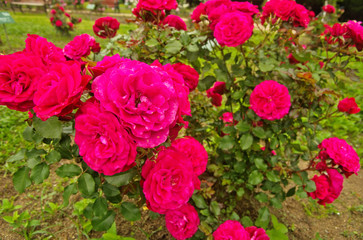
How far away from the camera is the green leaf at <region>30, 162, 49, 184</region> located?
0.97m

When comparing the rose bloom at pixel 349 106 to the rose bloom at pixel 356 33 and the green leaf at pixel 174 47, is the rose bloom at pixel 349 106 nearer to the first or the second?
the rose bloom at pixel 356 33

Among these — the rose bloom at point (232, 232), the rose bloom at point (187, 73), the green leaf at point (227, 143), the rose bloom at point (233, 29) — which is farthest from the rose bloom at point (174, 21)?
the rose bloom at point (232, 232)

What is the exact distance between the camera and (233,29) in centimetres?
123

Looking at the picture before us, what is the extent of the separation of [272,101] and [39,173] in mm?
1162

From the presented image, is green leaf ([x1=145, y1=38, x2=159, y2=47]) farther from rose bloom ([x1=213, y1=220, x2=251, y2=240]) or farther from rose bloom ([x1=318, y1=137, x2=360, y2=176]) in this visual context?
rose bloom ([x1=318, y1=137, x2=360, y2=176])

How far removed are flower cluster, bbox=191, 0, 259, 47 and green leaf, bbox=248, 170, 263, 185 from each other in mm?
888

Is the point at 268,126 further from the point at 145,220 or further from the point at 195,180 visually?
the point at 145,220

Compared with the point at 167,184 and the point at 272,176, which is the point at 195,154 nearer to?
the point at 167,184

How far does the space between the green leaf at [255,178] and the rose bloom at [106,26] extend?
55.3 inches

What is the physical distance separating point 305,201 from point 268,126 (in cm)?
108

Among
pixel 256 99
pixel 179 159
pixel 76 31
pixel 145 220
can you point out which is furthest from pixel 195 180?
pixel 76 31

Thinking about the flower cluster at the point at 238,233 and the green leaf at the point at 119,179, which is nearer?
the green leaf at the point at 119,179

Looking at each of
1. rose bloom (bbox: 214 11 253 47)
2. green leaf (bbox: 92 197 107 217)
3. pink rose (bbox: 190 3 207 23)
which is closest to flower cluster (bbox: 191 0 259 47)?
rose bloom (bbox: 214 11 253 47)

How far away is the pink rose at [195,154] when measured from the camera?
1.19 m
